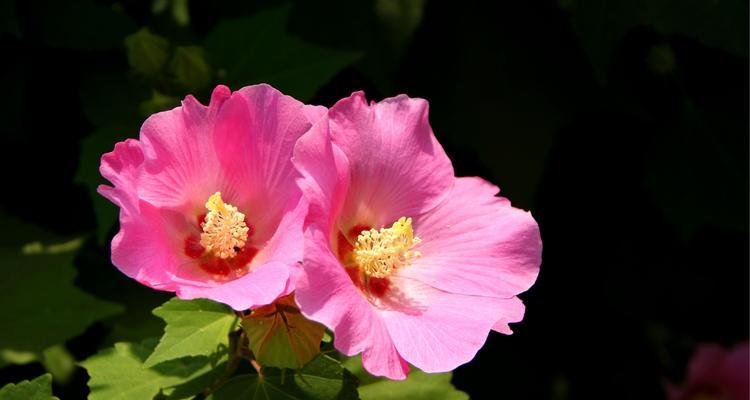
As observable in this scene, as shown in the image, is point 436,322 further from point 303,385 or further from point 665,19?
point 665,19

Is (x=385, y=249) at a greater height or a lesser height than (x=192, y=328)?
greater

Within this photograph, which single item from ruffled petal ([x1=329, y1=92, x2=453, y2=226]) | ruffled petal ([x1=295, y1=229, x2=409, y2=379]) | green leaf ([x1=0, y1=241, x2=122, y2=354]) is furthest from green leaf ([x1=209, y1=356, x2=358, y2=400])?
green leaf ([x1=0, y1=241, x2=122, y2=354])

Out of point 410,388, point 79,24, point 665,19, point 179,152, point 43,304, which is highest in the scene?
point 665,19

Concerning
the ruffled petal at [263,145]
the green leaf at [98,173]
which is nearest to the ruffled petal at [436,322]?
the ruffled petal at [263,145]

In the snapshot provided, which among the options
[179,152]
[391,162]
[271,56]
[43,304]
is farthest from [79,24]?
[391,162]

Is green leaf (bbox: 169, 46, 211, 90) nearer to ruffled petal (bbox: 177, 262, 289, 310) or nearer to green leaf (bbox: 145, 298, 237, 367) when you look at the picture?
green leaf (bbox: 145, 298, 237, 367)

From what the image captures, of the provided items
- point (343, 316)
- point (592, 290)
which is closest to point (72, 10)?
point (343, 316)
